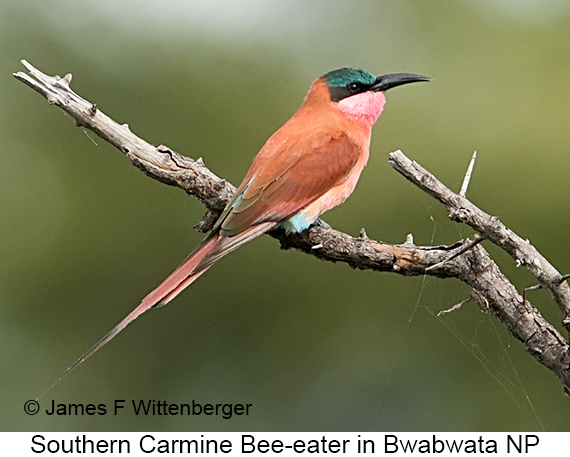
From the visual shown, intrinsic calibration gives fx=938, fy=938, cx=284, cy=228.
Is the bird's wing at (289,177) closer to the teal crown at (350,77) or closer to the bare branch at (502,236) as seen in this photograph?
the teal crown at (350,77)

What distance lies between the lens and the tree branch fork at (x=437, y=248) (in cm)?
195

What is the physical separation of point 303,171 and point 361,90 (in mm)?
490

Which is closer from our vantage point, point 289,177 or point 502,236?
point 502,236

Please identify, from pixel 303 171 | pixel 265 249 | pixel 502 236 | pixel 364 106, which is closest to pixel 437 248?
pixel 502 236

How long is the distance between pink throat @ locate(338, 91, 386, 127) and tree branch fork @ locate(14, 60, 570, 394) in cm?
68

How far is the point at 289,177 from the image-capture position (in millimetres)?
2568

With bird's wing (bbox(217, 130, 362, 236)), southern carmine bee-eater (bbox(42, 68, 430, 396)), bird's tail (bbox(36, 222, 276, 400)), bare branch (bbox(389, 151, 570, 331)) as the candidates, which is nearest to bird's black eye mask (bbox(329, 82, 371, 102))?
southern carmine bee-eater (bbox(42, 68, 430, 396))

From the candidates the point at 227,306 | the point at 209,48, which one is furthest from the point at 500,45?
the point at 227,306

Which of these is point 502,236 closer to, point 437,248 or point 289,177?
point 437,248

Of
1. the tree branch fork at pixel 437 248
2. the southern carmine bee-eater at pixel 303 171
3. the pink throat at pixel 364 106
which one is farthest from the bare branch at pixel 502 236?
the pink throat at pixel 364 106

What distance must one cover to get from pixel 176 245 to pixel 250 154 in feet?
2.00

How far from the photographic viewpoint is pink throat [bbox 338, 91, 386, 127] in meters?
2.89

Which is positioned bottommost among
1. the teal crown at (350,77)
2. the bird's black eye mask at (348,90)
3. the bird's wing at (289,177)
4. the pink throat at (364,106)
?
the bird's wing at (289,177)
